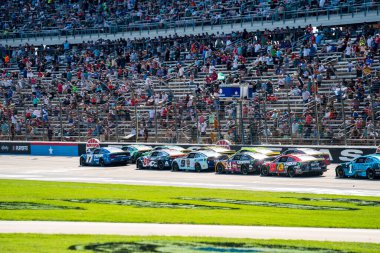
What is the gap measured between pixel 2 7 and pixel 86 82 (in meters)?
21.2

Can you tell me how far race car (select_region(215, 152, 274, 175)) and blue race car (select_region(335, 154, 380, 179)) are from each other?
4495 mm

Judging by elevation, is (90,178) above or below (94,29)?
below

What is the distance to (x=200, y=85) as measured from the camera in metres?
53.4

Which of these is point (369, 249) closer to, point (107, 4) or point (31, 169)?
point (31, 169)

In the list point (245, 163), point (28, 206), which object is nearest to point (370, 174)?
point (245, 163)

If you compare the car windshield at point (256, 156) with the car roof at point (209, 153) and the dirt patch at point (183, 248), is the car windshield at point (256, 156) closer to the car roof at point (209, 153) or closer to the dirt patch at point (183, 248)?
the car roof at point (209, 153)

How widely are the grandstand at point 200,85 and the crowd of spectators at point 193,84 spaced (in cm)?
8

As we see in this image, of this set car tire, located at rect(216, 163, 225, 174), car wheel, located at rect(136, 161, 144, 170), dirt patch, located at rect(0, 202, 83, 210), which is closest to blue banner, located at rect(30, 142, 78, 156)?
car wheel, located at rect(136, 161, 144, 170)

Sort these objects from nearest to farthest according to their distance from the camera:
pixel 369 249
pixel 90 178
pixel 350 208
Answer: pixel 369 249
pixel 350 208
pixel 90 178

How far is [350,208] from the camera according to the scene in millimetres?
24641

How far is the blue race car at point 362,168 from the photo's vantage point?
3450cm

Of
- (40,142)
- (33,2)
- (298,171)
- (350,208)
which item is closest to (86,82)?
(40,142)

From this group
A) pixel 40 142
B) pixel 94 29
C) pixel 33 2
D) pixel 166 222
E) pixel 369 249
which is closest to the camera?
pixel 369 249

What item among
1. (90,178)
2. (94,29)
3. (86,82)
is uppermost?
(94,29)
